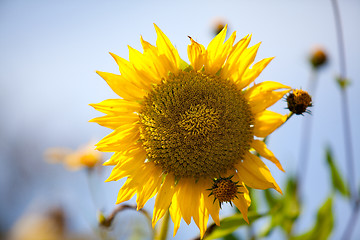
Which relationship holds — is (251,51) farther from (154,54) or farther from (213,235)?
(213,235)

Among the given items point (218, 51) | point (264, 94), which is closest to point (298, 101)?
point (264, 94)

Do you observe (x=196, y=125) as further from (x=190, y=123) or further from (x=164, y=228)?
(x=164, y=228)

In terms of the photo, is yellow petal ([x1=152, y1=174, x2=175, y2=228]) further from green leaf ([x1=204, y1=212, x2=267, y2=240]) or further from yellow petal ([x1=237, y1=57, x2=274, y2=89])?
yellow petal ([x1=237, y1=57, x2=274, y2=89])

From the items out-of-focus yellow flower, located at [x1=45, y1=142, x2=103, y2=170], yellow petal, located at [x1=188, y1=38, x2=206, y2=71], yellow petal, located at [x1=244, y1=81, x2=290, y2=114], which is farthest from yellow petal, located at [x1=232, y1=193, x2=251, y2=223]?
out-of-focus yellow flower, located at [x1=45, y1=142, x2=103, y2=170]

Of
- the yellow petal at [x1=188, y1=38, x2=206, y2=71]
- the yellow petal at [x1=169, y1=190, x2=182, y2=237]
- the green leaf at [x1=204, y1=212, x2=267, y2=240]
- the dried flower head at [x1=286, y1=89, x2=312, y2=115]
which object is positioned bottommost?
the green leaf at [x1=204, y1=212, x2=267, y2=240]

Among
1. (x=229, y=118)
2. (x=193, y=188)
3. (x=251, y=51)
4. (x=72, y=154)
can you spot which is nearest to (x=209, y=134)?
(x=229, y=118)

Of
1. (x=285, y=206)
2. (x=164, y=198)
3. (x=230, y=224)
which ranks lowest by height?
(x=285, y=206)

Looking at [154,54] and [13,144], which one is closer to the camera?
[154,54]
